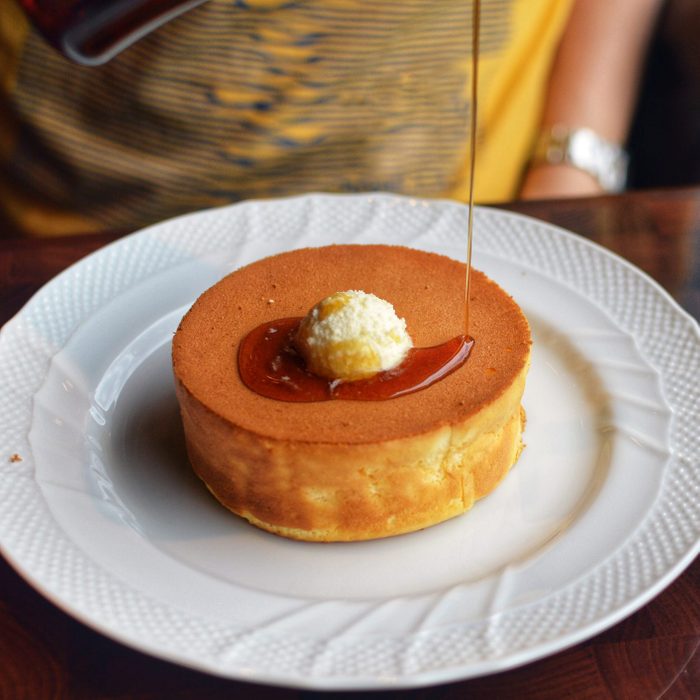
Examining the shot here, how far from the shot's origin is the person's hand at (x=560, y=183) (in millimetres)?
2143

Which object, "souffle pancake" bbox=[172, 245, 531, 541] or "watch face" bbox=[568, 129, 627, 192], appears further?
"watch face" bbox=[568, 129, 627, 192]

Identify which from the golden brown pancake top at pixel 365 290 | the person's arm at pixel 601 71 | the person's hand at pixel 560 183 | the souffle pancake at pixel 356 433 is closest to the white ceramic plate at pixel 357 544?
the souffle pancake at pixel 356 433

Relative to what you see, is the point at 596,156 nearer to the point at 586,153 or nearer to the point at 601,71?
the point at 586,153

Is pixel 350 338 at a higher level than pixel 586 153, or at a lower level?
higher

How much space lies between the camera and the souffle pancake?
1.04m

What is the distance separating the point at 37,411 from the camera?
47.6 inches

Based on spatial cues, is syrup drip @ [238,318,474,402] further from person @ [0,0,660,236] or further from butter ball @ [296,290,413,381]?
person @ [0,0,660,236]

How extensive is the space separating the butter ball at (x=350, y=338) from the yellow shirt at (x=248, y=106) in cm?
94

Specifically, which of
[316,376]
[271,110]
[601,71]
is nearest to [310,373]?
[316,376]

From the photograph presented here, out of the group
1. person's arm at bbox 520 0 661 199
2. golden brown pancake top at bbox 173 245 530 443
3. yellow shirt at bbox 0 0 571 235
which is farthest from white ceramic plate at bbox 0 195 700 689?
person's arm at bbox 520 0 661 199

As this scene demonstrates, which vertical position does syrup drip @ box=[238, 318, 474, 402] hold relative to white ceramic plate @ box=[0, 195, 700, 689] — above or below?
above

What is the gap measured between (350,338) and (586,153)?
134 centimetres

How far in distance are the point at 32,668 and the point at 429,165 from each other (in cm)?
151

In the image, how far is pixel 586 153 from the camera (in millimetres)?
2174
